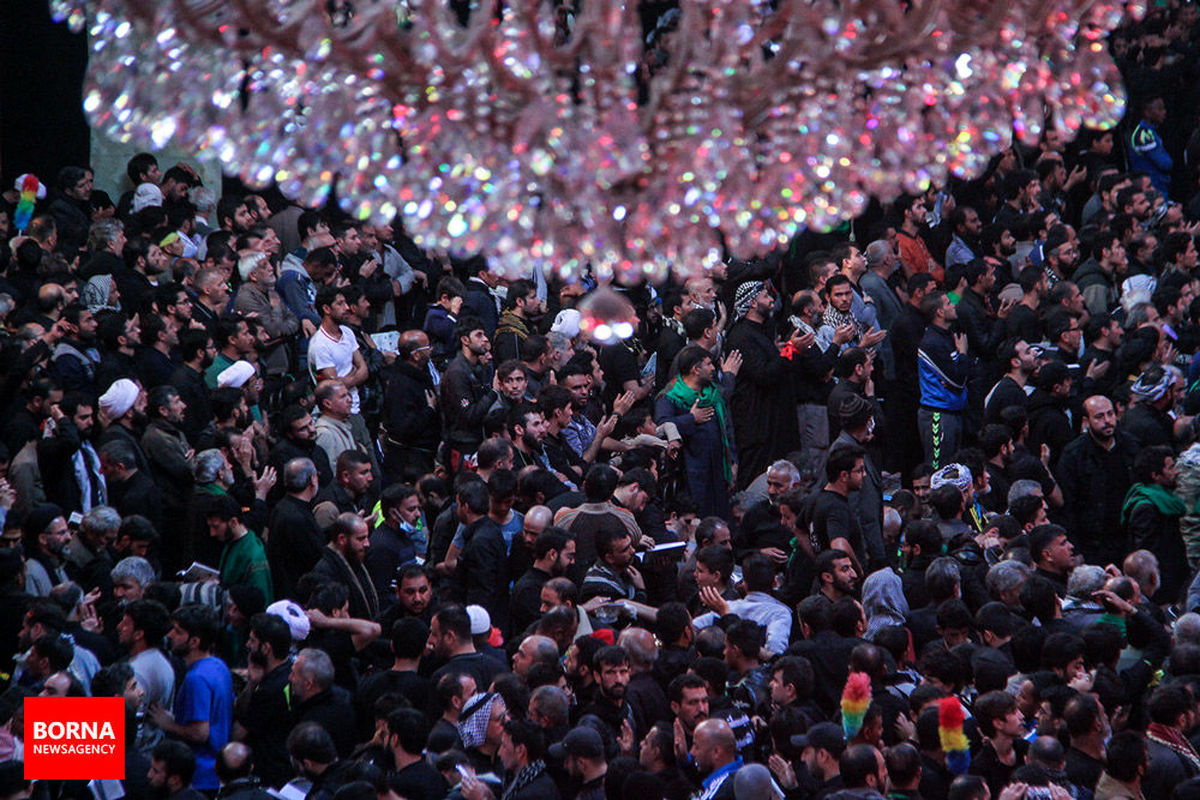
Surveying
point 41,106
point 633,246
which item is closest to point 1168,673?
point 633,246

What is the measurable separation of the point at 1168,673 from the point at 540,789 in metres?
2.91

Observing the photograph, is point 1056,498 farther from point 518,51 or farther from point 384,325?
point 518,51

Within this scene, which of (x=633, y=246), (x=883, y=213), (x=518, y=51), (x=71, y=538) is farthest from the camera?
(x=883, y=213)

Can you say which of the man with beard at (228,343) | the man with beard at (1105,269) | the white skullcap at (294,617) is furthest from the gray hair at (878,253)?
the white skullcap at (294,617)

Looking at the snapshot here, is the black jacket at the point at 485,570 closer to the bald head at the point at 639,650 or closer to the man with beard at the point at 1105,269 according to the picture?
the bald head at the point at 639,650

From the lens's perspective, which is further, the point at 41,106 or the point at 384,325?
the point at 41,106

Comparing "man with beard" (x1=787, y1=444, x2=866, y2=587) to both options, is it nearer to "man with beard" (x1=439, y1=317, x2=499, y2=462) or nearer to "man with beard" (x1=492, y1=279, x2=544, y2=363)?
"man with beard" (x1=439, y1=317, x2=499, y2=462)

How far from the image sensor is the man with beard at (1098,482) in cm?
1063

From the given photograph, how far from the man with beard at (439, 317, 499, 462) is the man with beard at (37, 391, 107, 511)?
8.11 ft

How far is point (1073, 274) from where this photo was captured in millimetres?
14250

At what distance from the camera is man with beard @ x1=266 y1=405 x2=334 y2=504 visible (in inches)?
367

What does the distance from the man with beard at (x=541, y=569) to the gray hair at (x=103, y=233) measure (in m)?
5.13

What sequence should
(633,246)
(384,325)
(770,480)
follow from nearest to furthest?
(633,246) < (770,480) < (384,325)

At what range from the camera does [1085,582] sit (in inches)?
306
